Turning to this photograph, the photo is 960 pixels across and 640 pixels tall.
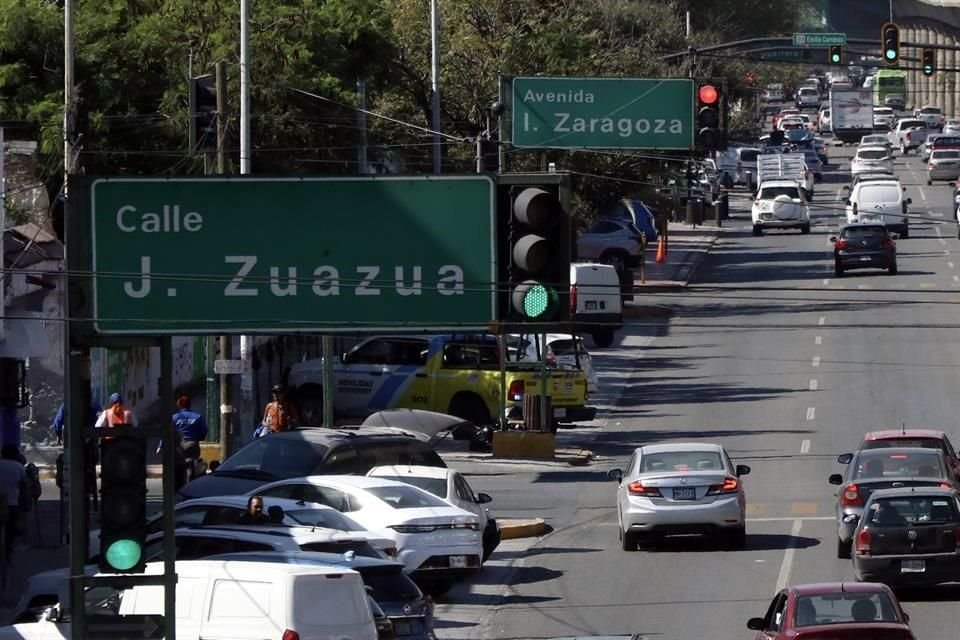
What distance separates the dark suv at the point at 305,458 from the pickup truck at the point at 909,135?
89.3m

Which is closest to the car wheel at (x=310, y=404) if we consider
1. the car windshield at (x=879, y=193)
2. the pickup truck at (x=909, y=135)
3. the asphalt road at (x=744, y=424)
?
the asphalt road at (x=744, y=424)

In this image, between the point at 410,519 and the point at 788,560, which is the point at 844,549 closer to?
the point at 788,560

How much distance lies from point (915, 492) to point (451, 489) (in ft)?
17.9

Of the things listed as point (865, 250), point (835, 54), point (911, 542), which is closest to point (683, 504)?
point (911, 542)

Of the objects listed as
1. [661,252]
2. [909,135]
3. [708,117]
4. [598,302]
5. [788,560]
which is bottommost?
[788,560]

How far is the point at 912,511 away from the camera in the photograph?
21.6 metres

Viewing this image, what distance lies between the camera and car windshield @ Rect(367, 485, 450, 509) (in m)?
21.5

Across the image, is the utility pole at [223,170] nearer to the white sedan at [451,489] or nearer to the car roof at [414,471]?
the car roof at [414,471]

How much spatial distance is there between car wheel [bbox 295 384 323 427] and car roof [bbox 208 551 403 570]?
19.8 metres

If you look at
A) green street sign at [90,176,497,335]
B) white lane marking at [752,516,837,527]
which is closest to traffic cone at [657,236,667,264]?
white lane marking at [752,516,837,527]

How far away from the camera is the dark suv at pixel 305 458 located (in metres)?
24.6

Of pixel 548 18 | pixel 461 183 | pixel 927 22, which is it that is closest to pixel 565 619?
pixel 461 183

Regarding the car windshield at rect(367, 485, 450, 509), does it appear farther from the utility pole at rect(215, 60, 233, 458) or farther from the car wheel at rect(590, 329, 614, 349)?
the car wheel at rect(590, 329, 614, 349)

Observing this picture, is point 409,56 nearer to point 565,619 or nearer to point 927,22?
point 565,619
